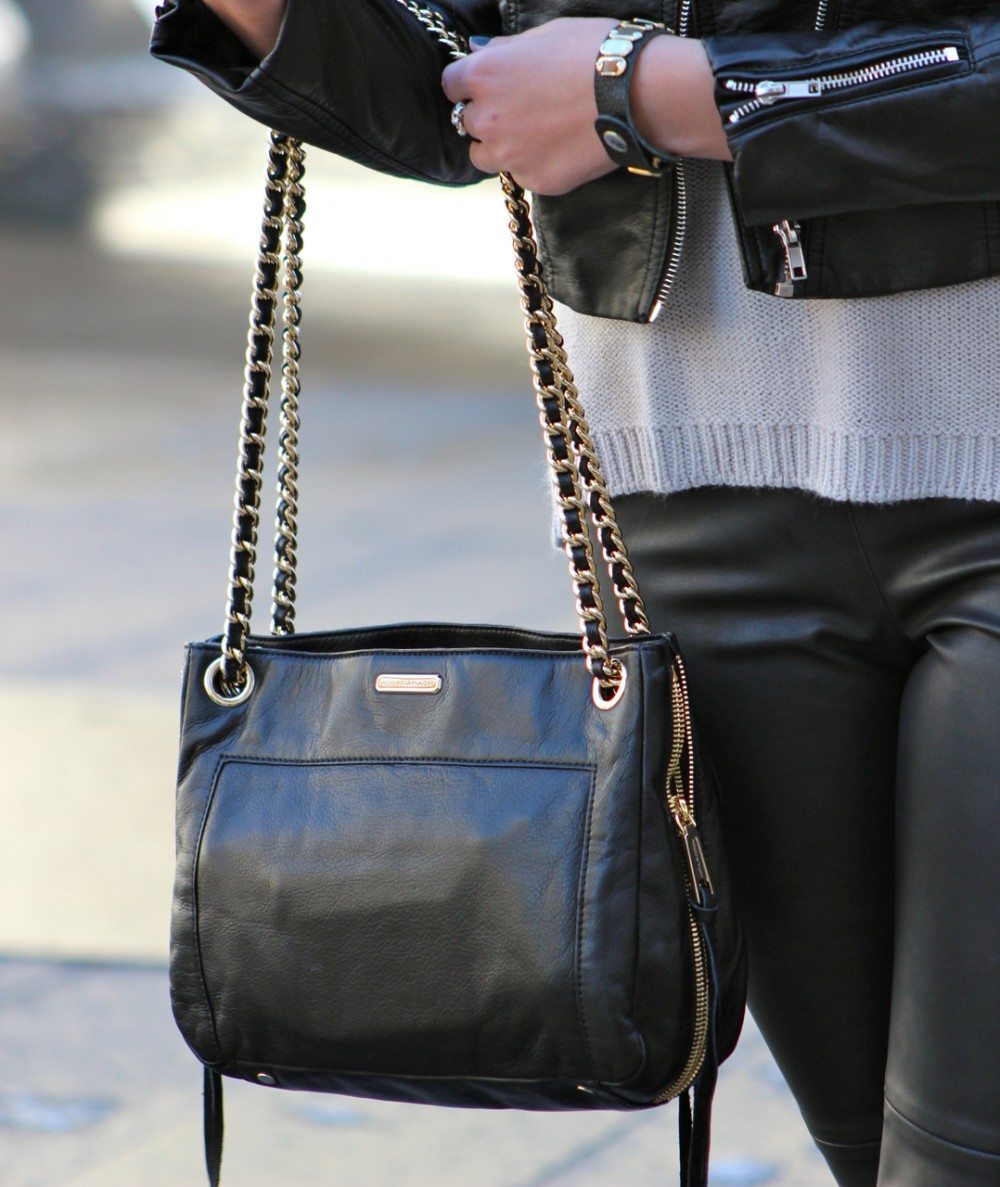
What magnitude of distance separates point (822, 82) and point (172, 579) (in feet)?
15.3

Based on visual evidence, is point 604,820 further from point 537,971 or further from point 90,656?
point 90,656

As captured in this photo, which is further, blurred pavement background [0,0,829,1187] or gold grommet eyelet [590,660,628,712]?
blurred pavement background [0,0,829,1187]

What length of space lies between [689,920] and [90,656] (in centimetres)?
379

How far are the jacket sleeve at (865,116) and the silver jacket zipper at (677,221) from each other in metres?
0.10

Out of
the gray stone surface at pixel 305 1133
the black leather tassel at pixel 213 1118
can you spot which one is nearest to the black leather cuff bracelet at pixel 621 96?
the black leather tassel at pixel 213 1118

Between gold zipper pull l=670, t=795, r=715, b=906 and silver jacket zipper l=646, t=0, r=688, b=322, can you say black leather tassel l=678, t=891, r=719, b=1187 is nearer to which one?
gold zipper pull l=670, t=795, r=715, b=906

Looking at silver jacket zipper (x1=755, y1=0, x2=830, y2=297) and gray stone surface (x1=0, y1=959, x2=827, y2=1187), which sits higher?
silver jacket zipper (x1=755, y1=0, x2=830, y2=297)

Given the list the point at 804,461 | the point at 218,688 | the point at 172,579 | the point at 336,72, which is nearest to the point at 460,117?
the point at 336,72

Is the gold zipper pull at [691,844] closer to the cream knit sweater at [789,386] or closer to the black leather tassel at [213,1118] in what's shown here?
the cream knit sweater at [789,386]

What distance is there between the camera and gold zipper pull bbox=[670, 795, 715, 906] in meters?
1.28

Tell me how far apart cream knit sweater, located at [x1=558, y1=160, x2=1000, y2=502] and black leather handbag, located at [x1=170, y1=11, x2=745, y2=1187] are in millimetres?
71

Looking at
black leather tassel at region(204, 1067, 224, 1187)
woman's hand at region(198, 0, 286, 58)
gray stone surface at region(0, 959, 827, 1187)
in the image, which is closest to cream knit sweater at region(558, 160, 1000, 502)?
woman's hand at region(198, 0, 286, 58)

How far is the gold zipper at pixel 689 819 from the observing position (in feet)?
4.21

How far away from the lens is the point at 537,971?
1.27 metres
